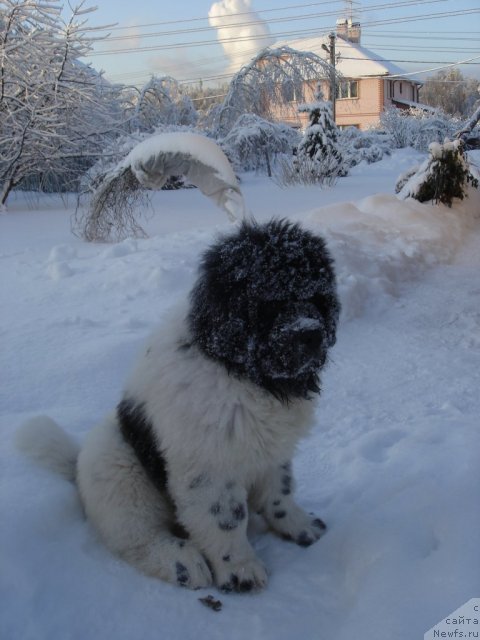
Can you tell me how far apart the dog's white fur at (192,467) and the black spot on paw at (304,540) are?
1.09 ft

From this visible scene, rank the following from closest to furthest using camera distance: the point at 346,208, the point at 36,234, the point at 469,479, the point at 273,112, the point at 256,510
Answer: the point at 469,479
the point at 256,510
the point at 346,208
the point at 36,234
the point at 273,112

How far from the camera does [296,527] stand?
2.85 m

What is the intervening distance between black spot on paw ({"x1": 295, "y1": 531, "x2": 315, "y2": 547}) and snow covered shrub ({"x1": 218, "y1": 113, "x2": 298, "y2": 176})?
14.3 meters

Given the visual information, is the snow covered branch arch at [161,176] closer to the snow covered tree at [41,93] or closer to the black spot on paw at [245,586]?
the snow covered tree at [41,93]

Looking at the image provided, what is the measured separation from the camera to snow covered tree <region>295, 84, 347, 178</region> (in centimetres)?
1509

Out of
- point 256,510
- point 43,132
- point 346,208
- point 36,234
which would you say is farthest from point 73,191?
point 256,510

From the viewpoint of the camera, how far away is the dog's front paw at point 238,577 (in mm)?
2477

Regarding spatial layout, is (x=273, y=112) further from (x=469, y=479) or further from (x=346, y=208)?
(x=469, y=479)

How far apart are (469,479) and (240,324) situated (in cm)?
134

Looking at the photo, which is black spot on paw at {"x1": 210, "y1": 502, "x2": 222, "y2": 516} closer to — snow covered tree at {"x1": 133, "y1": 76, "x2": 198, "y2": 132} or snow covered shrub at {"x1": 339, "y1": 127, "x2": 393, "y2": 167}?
snow covered tree at {"x1": 133, "y1": 76, "x2": 198, "y2": 132}

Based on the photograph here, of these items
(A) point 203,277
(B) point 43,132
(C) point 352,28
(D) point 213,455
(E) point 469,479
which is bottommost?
(E) point 469,479

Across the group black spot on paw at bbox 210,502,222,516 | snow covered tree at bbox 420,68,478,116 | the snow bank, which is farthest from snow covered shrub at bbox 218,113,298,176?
snow covered tree at bbox 420,68,478,116

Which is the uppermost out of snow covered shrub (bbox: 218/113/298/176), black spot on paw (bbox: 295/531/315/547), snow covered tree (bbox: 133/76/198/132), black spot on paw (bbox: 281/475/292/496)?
snow covered tree (bbox: 133/76/198/132)

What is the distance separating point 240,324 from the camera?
2365 mm
